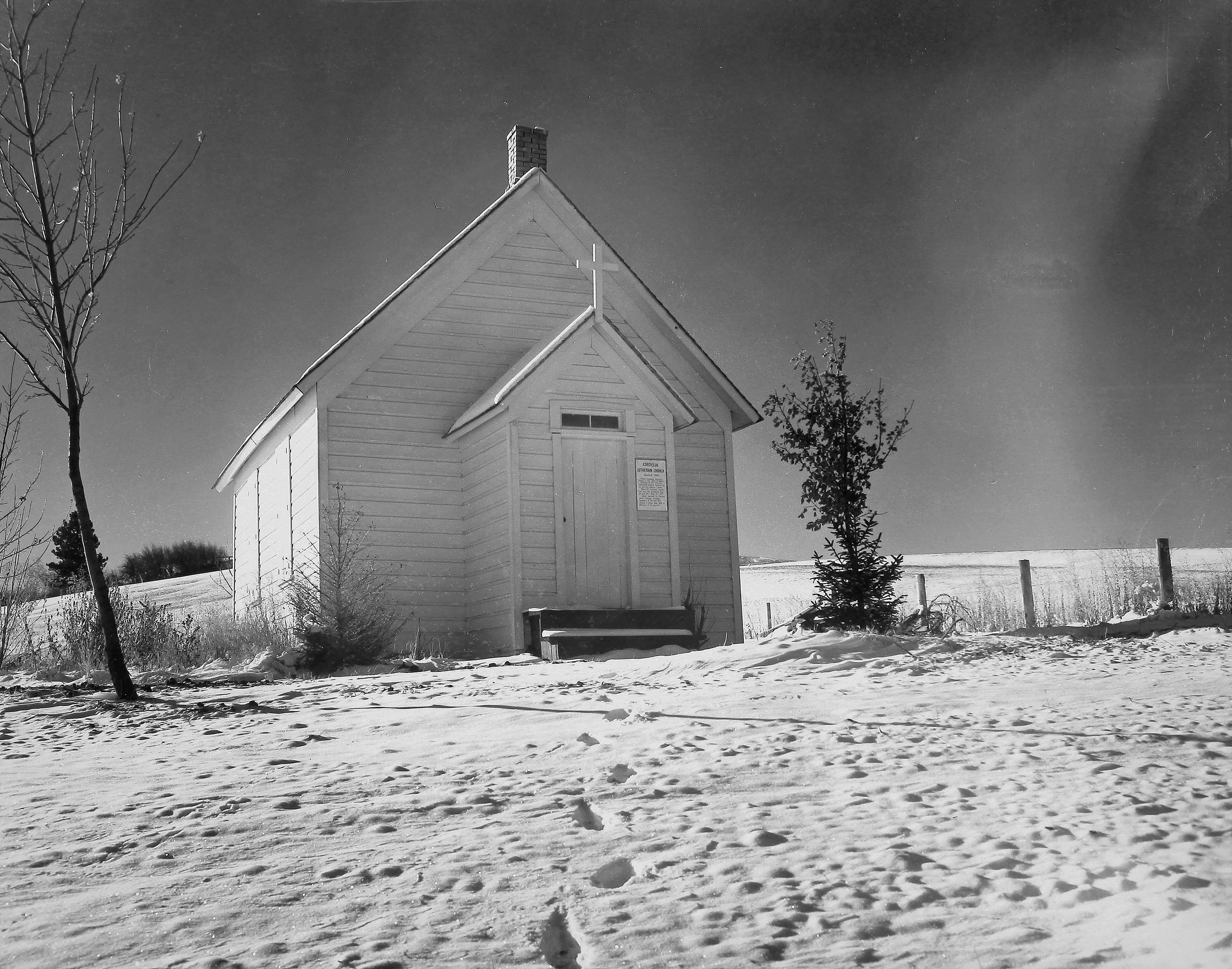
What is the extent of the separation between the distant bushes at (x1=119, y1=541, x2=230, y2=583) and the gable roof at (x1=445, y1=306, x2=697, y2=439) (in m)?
39.8

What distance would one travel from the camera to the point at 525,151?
62.6 ft

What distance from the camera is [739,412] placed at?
60.2ft

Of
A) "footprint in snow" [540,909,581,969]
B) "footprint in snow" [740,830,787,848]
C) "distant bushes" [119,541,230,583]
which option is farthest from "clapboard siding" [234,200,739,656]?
"distant bushes" [119,541,230,583]

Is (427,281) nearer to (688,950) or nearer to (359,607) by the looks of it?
(359,607)

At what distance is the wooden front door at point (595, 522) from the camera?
1492 cm

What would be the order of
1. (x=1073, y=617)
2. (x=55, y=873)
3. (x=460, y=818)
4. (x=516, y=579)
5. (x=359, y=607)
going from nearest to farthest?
(x=55, y=873), (x=460, y=818), (x=359, y=607), (x=516, y=579), (x=1073, y=617)

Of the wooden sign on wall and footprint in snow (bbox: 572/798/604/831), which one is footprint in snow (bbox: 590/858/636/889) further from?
the wooden sign on wall

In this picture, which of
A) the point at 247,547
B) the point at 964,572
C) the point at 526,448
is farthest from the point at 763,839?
the point at 964,572

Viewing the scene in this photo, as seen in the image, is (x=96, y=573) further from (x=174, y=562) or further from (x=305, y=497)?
(x=174, y=562)

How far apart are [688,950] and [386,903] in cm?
96

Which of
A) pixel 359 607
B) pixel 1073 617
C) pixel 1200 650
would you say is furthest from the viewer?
pixel 1073 617

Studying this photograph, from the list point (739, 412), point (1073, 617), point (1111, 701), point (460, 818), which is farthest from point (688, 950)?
point (739, 412)

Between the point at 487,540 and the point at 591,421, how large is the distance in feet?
7.18

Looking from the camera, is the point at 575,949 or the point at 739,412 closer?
the point at 575,949
